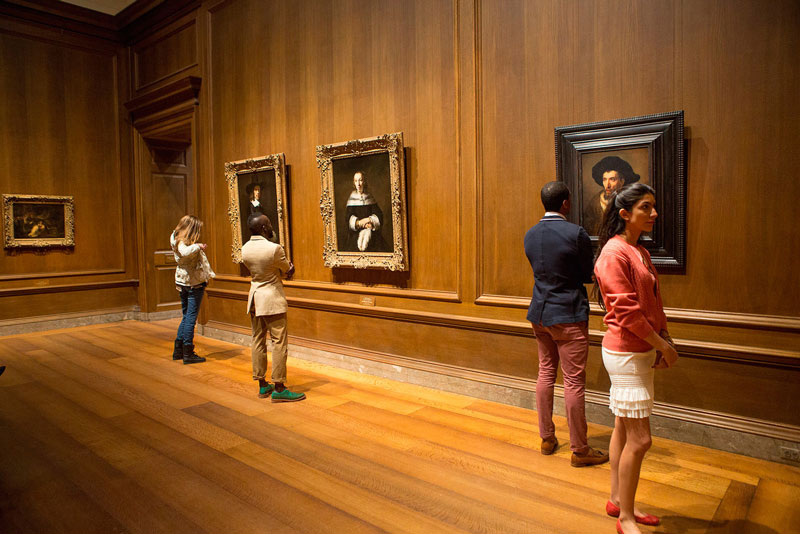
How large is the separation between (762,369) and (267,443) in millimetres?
3728

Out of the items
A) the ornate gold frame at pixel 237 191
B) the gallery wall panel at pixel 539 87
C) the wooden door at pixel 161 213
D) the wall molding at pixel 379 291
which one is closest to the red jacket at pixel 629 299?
the gallery wall panel at pixel 539 87

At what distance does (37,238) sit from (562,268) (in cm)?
948

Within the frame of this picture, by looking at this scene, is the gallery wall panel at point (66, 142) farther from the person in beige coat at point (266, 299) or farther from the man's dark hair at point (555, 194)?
the man's dark hair at point (555, 194)

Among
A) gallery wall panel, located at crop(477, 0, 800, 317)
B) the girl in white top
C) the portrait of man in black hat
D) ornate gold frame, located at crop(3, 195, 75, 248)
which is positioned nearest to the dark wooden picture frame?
the portrait of man in black hat

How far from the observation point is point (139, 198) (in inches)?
419

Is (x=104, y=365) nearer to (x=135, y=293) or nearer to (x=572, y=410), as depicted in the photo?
(x=135, y=293)

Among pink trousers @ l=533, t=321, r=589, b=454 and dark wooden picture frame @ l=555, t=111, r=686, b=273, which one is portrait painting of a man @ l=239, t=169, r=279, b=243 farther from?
pink trousers @ l=533, t=321, r=589, b=454

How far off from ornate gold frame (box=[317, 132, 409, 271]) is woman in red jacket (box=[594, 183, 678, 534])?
3.27 metres

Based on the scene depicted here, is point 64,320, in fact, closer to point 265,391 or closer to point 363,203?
point 265,391

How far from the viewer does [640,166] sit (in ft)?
14.1

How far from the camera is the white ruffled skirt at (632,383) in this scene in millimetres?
2738

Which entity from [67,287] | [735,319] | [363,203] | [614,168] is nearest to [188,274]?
[363,203]

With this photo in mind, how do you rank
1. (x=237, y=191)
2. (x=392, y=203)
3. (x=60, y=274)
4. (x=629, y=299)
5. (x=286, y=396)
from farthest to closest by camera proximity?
(x=60, y=274) → (x=237, y=191) → (x=392, y=203) → (x=286, y=396) → (x=629, y=299)

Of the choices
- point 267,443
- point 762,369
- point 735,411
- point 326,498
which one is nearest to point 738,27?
point 762,369
